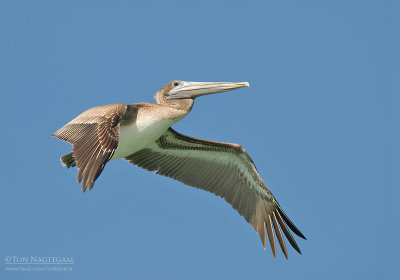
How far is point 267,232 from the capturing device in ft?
47.8

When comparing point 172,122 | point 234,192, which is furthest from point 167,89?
point 234,192

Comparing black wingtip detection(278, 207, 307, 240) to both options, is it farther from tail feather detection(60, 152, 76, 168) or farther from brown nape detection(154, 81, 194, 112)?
tail feather detection(60, 152, 76, 168)

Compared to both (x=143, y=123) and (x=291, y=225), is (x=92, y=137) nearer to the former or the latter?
(x=143, y=123)

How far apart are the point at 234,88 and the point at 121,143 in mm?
2673

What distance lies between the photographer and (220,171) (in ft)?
49.4

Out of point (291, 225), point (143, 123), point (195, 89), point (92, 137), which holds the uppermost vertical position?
point (195, 89)

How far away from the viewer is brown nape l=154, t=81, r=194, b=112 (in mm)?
13372

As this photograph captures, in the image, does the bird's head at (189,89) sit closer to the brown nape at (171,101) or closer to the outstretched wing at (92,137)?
the brown nape at (171,101)

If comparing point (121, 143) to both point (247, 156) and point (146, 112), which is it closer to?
point (146, 112)

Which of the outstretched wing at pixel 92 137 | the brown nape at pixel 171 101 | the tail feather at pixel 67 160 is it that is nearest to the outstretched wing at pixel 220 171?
the brown nape at pixel 171 101

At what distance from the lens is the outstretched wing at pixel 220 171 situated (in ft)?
47.9

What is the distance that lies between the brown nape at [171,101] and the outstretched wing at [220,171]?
39.9 inches

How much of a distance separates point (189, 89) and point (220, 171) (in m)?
2.48

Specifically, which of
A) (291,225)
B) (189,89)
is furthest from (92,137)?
(291,225)
